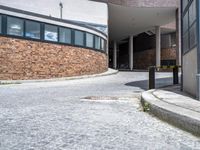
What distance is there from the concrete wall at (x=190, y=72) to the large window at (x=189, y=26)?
281mm

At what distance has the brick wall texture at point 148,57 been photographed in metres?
44.4

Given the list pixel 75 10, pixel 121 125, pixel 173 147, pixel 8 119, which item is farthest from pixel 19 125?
pixel 75 10

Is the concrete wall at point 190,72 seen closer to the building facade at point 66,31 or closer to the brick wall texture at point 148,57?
the building facade at point 66,31

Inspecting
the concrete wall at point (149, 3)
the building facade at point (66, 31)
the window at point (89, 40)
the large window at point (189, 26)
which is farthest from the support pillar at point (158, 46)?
the large window at point (189, 26)

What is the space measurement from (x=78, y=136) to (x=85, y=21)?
2618cm

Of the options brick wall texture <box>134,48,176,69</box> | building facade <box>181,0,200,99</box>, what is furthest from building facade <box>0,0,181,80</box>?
building facade <box>181,0,200,99</box>

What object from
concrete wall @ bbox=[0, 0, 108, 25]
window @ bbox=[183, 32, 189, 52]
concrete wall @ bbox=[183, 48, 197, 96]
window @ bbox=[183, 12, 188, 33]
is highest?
concrete wall @ bbox=[0, 0, 108, 25]

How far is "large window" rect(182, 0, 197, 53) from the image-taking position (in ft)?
30.6

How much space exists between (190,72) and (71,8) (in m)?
21.3

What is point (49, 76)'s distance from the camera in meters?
21.5

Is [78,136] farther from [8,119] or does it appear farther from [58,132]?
[8,119]

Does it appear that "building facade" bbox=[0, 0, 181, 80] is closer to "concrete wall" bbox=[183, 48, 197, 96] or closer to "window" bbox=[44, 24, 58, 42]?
"window" bbox=[44, 24, 58, 42]

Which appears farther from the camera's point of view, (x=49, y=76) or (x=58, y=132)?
(x=49, y=76)

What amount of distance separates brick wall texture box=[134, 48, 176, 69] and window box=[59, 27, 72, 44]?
78.7 ft
